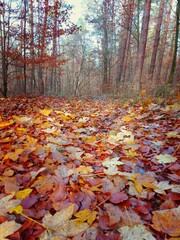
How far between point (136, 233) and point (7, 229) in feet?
1.80

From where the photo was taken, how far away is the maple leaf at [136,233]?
76cm

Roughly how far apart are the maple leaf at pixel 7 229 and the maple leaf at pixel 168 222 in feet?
1.99

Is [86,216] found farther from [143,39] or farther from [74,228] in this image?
[143,39]

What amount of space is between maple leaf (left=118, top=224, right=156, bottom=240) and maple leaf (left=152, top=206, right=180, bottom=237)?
2.3 inches

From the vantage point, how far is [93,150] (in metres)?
1.82

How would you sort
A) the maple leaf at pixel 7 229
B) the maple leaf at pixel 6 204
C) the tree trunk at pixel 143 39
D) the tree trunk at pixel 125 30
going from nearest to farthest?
the maple leaf at pixel 7 229 < the maple leaf at pixel 6 204 < the tree trunk at pixel 143 39 < the tree trunk at pixel 125 30

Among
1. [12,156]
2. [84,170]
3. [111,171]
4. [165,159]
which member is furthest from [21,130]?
[165,159]

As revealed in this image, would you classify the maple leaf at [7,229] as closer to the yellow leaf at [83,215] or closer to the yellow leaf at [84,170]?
the yellow leaf at [83,215]

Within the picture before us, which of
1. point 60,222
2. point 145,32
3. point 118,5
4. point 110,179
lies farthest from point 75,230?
point 118,5

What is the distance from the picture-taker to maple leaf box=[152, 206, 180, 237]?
2.52 ft

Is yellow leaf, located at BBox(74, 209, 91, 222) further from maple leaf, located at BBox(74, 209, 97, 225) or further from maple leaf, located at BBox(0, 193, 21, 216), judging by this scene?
maple leaf, located at BBox(0, 193, 21, 216)

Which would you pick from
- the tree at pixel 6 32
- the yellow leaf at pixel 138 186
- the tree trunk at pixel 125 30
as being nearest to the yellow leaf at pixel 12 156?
the yellow leaf at pixel 138 186

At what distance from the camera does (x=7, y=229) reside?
73 cm

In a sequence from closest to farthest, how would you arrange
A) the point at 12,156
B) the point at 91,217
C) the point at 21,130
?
the point at 91,217 < the point at 12,156 < the point at 21,130
